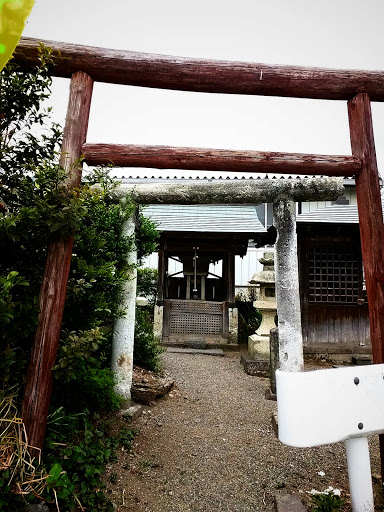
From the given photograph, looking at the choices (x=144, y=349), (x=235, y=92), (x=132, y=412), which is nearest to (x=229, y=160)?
(x=235, y=92)

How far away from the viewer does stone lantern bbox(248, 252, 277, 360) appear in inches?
299

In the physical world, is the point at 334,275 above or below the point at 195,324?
above

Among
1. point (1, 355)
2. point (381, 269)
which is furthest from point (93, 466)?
point (381, 269)

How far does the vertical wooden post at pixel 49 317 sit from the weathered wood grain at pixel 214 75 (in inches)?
17.3

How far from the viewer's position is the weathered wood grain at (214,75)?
285 cm

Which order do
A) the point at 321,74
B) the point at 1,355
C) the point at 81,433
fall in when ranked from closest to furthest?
the point at 1,355, the point at 321,74, the point at 81,433

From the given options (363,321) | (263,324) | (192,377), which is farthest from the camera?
(363,321)

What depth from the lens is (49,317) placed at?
8.22 ft

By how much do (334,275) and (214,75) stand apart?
7.28 meters

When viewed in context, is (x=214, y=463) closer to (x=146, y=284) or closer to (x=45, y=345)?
(x=45, y=345)

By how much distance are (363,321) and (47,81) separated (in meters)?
9.20

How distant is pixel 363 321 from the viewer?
885 cm

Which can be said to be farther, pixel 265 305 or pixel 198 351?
pixel 198 351

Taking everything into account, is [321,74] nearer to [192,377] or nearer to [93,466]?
[93,466]
